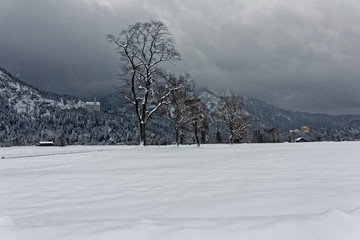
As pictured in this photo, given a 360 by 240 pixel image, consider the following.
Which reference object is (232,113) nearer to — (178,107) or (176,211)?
(178,107)

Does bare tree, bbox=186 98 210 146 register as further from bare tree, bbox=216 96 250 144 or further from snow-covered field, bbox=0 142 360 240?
snow-covered field, bbox=0 142 360 240

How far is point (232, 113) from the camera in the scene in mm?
44562

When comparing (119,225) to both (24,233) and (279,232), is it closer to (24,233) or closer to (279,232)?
(24,233)

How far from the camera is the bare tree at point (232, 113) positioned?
44500 millimetres

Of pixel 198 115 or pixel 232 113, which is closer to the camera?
pixel 198 115

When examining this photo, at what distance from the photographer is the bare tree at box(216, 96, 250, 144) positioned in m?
44.5

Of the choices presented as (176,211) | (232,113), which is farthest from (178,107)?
(176,211)

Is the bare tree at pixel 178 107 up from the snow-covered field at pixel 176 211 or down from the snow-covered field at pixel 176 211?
up

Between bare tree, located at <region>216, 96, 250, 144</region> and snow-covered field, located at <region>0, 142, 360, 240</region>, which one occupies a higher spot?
bare tree, located at <region>216, 96, 250, 144</region>

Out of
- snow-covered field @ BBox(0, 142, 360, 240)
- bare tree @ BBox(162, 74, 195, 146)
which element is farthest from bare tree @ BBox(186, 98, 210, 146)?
snow-covered field @ BBox(0, 142, 360, 240)

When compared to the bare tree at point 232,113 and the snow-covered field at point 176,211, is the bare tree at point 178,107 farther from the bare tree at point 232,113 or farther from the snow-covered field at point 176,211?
the snow-covered field at point 176,211

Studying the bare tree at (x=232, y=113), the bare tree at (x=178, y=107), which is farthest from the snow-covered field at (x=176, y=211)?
the bare tree at (x=232, y=113)

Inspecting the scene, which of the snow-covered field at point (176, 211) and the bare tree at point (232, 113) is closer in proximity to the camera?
the snow-covered field at point (176, 211)

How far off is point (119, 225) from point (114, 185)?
3517 mm
